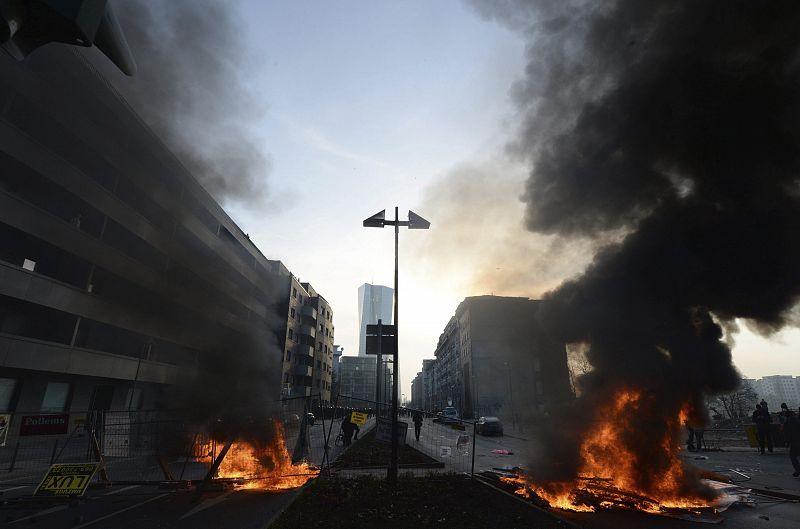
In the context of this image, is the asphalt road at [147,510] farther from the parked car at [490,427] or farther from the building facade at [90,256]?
the parked car at [490,427]

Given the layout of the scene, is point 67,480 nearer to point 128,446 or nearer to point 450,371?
point 128,446

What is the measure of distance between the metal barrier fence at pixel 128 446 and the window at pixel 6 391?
701 cm

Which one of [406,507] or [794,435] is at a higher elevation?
[794,435]

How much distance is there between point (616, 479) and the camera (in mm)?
8109

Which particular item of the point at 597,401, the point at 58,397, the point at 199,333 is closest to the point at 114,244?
the point at 58,397

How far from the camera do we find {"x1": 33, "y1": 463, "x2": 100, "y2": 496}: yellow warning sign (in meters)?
7.77

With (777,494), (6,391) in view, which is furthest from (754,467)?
(6,391)

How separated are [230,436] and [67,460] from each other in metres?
6.26

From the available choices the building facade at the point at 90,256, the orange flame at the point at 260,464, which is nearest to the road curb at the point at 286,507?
the orange flame at the point at 260,464

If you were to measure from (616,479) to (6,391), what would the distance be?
23.4 metres

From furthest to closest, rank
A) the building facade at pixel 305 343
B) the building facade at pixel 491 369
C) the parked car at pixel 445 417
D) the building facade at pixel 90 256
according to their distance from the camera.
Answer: the building facade at pixel 491 369
the building facade at pixel 305 343
the building facade at pixel 90 256
the parked car at pixel 445 417

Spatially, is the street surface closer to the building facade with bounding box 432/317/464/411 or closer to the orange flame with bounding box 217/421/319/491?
the orange flame with bounding box 217/421/319/491

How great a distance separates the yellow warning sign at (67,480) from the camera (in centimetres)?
777

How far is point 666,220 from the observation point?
959cm
